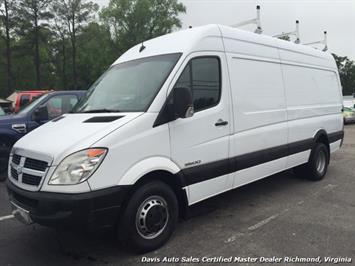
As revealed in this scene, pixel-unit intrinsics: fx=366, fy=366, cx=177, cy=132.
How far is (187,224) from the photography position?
16.1 feet

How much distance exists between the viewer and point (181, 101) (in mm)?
4016

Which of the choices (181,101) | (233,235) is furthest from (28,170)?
(233,235)

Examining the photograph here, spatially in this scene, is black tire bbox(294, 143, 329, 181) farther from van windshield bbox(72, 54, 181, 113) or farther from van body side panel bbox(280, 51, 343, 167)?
van windshield bbox(72, 54, 181, 113)

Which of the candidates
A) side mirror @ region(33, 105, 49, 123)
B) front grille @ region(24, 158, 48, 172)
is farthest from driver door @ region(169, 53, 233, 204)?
side mirror @ region(33, 105, 49, 123)

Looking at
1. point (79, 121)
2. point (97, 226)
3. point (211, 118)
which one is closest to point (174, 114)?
point (211, 118)

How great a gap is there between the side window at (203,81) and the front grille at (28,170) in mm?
1753

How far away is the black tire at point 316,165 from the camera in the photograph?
709cm

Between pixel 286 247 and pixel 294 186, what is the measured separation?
291 centimetres

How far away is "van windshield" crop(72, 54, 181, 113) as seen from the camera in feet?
13.9

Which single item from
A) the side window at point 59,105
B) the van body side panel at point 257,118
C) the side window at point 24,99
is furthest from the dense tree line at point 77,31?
the van body side panel at point 257,118

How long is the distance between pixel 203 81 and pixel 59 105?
4326 millimetres

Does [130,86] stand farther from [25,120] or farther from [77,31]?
[77,31]

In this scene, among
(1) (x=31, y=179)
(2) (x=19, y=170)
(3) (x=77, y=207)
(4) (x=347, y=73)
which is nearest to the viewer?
(3) (x=77, y=207)

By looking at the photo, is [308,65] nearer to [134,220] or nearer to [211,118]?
[211,118]
